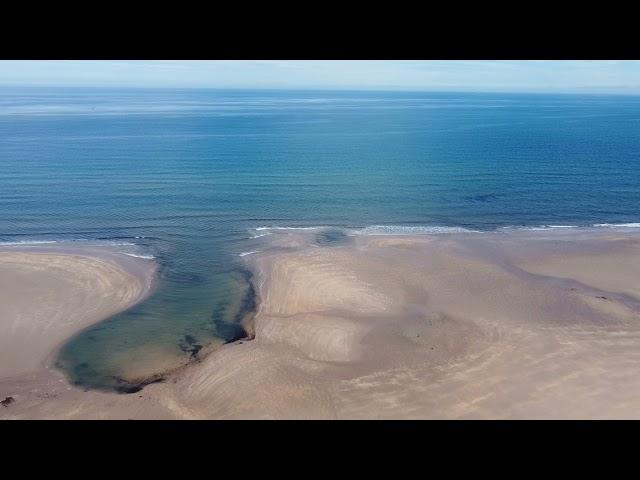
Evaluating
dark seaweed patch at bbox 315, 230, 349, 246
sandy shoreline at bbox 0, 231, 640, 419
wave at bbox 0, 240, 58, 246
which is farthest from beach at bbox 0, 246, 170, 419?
dark seaweed patch at bbox 315, 230, 349, 246

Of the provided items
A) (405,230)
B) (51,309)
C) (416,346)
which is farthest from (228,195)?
(416,346)

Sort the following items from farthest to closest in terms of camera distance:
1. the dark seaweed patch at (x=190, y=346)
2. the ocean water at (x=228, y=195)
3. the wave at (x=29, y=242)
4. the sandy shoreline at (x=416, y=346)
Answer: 1. the wave at (x=29, y=242)
2. the ocean water at (x=228, y=195)
3. the dark seaweed patch at (x=190, y=346)
4. the sandy shoreline at (x=416, y=346)

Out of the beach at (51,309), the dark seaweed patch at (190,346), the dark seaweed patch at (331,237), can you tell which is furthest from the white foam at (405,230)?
the dark seaweed patch at (190,346)

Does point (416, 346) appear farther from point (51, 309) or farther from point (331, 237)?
point (51, 309)

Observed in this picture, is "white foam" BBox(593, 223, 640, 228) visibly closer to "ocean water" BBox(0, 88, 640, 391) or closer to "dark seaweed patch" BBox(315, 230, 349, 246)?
"ocean water" BBox(0, 88, 640, 391)

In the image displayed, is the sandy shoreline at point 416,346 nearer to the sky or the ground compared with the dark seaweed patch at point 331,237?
nearer to the ground

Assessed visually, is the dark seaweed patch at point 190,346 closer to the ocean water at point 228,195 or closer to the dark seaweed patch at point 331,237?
the ocean water at point 228,195
